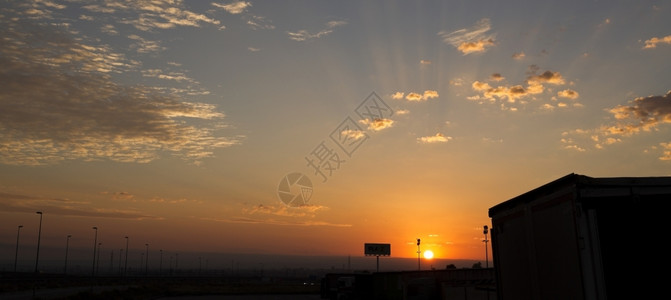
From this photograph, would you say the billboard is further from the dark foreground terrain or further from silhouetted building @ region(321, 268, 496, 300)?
silhouetted building @ region(321, 268, 496, 300)

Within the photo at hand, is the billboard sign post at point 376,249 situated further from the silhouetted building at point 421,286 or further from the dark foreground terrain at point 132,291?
the silhouetted building at point 421,286

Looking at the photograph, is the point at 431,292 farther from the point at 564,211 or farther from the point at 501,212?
the point at 564,211

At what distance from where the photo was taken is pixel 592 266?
718cm

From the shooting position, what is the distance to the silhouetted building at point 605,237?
7.11 meters

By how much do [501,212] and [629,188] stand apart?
382 centimetres

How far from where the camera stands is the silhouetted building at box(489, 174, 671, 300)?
23.3 feet

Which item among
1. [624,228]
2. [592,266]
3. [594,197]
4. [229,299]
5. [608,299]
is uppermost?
[594,197]

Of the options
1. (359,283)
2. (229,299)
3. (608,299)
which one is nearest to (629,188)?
(608,299)

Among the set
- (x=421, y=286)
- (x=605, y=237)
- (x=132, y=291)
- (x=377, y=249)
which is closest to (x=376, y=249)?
(x=377, y=249)

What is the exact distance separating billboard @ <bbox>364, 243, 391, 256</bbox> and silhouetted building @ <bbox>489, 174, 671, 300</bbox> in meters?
98.9

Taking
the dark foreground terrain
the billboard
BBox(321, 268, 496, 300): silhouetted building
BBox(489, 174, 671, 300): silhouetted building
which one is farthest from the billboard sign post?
BBox(489, 174, 671, 300): silhouetted building

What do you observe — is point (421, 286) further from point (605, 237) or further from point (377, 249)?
point (377, 249)

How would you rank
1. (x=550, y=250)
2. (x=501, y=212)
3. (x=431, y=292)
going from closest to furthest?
(x=550, y=250) → (x=501, y=212) → (x=431, y=292)

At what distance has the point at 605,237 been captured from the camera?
23.9 ft
